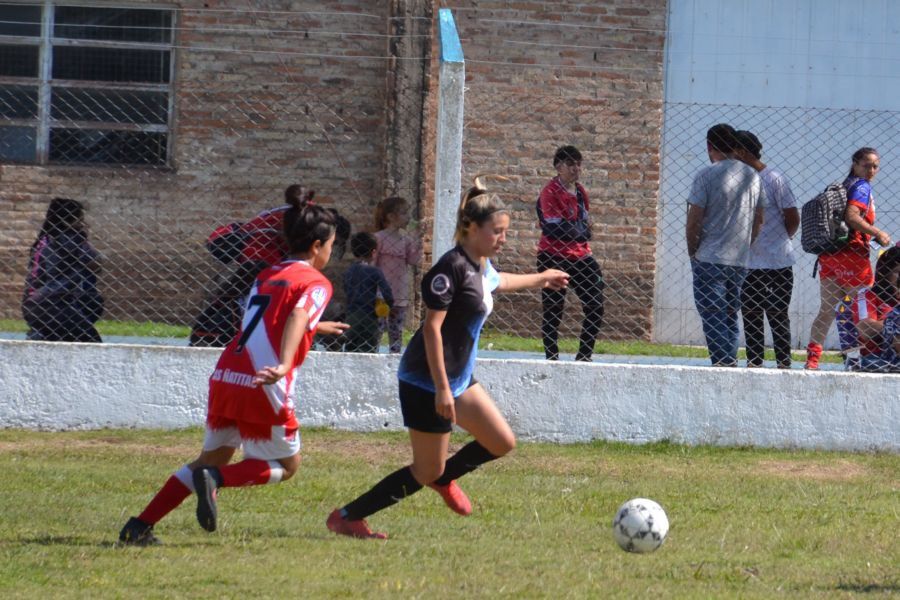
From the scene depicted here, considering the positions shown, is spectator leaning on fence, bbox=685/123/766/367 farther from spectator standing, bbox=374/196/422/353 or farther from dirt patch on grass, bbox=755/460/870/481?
spectator standing, bbox=374/196/422/353

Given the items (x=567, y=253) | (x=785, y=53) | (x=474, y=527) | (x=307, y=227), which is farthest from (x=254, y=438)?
(x=785, y=53)

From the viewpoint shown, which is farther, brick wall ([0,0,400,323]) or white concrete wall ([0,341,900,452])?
brick wall ([0,0,400,323])

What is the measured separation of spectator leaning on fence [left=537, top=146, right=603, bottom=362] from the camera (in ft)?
32.9

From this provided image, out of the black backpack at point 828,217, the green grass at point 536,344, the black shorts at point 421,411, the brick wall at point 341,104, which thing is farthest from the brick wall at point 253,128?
the black shorts at point 421,411

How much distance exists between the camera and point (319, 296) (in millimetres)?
5844

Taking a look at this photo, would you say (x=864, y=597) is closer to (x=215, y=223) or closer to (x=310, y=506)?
(x=310, y=506)

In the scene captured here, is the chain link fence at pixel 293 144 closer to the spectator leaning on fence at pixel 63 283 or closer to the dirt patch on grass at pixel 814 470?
the spectator leaning on fence at pixel 63 283

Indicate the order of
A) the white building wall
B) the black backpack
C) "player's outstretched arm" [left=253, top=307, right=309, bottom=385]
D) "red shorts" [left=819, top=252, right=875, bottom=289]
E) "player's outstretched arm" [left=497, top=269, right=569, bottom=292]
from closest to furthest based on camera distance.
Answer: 1. "player's outstretched arm" [left=253, top=307, right=309, bottom=385]
2. "player's outstretched arm" [left=497, top=269, right=569, bottom=292]
3. the black backpack
4. "red shorts" [left=819, top=252, right=875, bottom=289]
5. the white building wall

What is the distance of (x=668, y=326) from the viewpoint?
11445 mm

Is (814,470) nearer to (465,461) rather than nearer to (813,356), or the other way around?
(813,356)

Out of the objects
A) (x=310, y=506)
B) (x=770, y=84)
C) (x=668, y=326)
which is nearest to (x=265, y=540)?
(x=310, y=506)

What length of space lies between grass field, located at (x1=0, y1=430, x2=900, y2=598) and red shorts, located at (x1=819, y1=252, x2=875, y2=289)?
1.55m

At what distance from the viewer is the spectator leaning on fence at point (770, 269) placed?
988 centimetres

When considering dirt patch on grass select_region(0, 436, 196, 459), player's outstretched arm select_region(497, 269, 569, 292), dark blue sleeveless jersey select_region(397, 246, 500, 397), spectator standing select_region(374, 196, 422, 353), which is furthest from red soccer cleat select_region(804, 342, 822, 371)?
dark blue sleeveless jersey select_region(397, 246, 500, 397)
